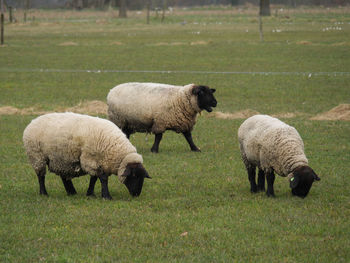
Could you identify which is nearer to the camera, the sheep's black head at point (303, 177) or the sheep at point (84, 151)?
the sheep's black head at point (303, 177)

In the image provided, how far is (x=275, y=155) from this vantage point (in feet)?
34.6

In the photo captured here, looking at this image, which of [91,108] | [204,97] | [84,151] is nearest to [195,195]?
[84,151]

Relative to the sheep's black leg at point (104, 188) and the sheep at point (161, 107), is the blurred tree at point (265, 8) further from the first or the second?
the sheep's black leg at point (104, 188)

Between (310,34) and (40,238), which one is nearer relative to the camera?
(40,238)

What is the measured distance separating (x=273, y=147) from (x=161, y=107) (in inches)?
204

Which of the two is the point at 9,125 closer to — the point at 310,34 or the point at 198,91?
the point at 198,91

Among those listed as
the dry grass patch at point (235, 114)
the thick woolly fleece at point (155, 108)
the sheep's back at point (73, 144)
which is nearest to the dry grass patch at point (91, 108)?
the dry grass patch at point (235, 114)

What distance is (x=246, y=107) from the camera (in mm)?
22266

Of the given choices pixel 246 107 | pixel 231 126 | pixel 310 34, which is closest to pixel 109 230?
pixel 231 126

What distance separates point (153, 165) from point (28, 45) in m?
33.8

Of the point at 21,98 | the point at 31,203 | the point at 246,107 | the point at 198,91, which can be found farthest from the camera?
the point at 21,98

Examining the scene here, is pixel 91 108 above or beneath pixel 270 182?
beneath

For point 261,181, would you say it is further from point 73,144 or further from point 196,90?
point 196,90

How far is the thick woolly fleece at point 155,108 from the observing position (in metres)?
15.3
